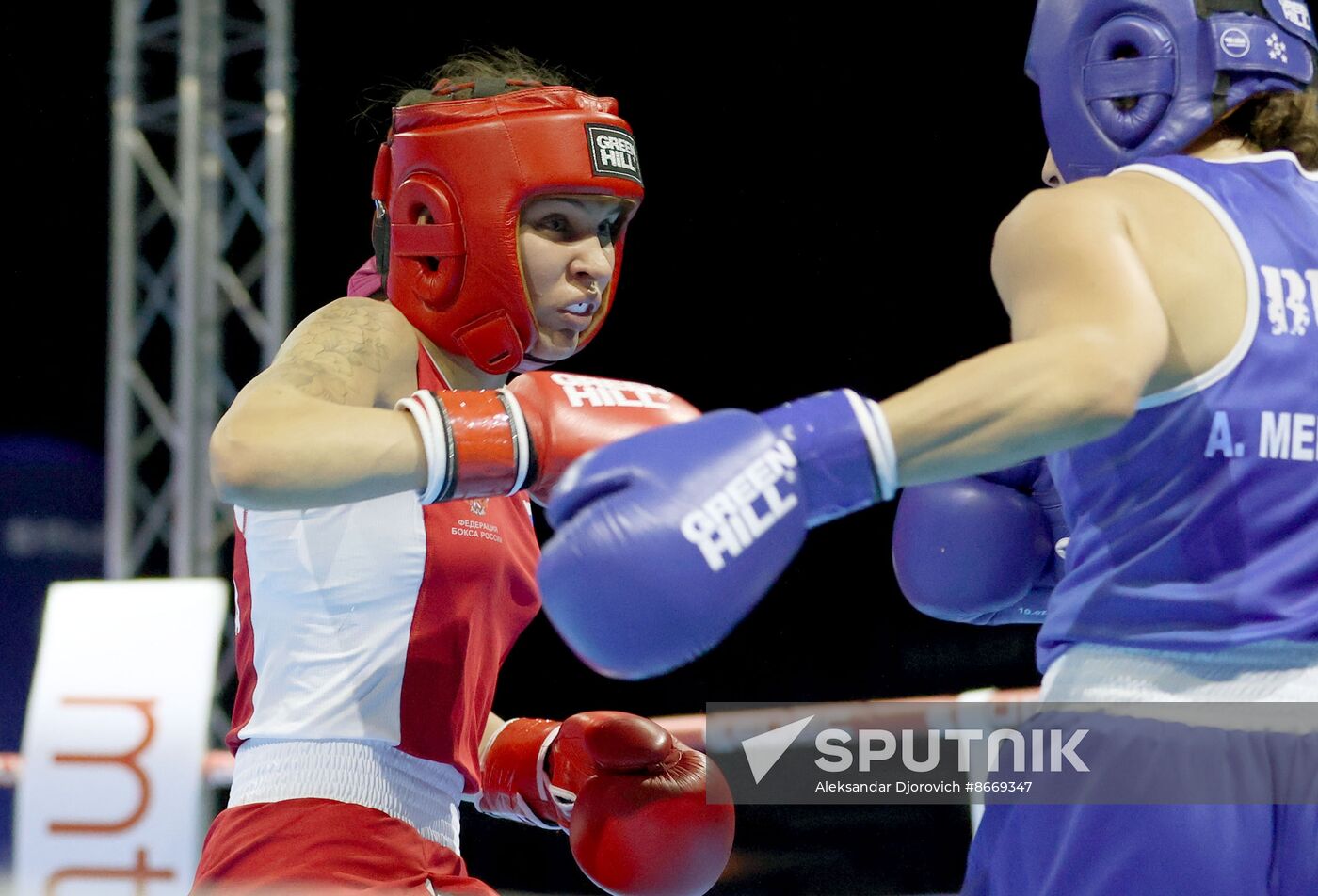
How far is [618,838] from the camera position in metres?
2.10

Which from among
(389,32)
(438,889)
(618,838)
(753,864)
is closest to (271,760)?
(438,889)

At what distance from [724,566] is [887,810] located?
634 cm

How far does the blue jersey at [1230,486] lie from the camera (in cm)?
145

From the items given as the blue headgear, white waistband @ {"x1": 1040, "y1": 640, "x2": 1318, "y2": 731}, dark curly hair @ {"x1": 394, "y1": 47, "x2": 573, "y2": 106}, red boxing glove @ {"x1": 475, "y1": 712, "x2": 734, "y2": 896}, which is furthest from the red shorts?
the blue headgear

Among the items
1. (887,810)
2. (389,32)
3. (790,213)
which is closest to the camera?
(887,810)

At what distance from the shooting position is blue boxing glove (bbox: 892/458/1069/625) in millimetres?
1958

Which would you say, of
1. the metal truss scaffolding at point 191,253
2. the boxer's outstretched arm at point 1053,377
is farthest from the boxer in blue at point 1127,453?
the metal truss scaffolding at point 191,253

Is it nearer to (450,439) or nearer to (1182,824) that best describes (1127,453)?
(1182,824)

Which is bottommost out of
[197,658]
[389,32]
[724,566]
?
[197,658]

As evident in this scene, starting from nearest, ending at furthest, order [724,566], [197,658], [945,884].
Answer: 1. [724,566]
2. [197,658]
3. [945,884]

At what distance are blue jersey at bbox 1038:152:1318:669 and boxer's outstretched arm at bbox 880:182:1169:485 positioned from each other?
0.41ft

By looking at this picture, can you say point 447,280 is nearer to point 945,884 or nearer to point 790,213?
point 945,884

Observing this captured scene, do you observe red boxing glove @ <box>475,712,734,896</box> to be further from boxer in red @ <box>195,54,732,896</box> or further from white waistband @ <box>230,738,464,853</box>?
white waistband @ <box>230,738,464,853</box>

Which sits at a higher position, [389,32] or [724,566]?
[389,32]
